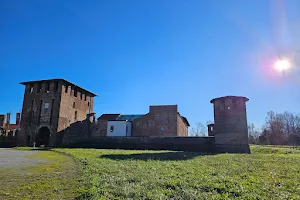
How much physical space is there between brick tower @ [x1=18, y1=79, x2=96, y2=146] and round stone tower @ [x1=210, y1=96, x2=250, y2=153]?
21179 mm

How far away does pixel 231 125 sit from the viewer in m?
17.0

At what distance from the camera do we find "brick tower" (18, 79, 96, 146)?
28156 millimetres

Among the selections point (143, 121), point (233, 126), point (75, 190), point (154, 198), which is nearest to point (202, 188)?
point (154, 198)

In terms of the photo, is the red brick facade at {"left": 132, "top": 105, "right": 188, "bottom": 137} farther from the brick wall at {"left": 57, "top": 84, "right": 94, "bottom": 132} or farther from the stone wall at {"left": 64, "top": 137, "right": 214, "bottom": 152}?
the stone wall at {"left": 64, "top": 137, "right": 214, "bottom": 152}

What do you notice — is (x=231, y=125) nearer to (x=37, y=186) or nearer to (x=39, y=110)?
(x=37, y=186)

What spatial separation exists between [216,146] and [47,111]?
23.6m

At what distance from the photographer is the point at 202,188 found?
4.89 m

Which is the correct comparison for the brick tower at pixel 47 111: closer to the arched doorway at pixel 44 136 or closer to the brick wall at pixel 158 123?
the arched doorway at pixel 44 136

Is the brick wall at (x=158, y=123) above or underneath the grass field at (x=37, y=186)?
above

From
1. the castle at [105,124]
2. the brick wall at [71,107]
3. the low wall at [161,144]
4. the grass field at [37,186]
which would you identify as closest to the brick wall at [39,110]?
the castle at [105,124]

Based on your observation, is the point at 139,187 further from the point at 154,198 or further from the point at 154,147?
the point at 154,147

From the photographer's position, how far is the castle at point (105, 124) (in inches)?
682

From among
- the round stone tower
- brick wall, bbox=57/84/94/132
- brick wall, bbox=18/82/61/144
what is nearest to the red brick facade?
brick wall, bbox=57/84/94/132

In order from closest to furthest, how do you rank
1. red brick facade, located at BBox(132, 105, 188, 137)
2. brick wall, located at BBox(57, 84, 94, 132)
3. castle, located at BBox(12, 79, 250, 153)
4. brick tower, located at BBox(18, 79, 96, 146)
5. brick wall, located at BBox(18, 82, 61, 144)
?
castle, located at BBox(12, 79, 250, 153), brick tower, located at BBox(18, 79, 96, 146), brick wall, located at BBox(18, 82, 61, 144), brick wall, located at BBox(57, 84, 94, 132), red brick facade, located at BBox(132, 105, 188, 137)
